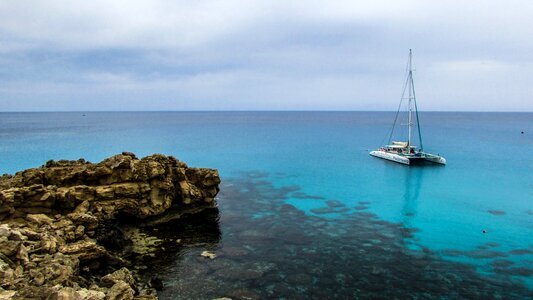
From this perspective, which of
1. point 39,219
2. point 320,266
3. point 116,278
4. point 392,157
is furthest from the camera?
point 392,157

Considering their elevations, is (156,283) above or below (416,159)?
below

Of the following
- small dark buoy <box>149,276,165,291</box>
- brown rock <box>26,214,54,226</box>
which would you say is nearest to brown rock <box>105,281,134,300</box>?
small dark buoy <box>149,276,165,291</box>

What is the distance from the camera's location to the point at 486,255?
106 ft

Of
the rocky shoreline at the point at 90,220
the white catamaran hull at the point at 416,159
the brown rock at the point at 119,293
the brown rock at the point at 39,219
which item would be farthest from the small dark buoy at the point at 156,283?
the white catamaran hull at the point at 416,159

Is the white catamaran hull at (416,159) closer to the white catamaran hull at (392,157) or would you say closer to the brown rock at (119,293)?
the white catamaran hull at (392,157)

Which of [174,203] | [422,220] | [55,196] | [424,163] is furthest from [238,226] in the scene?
[424,163]

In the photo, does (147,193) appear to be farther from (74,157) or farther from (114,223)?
(74,157)

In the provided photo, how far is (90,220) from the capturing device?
31.4m

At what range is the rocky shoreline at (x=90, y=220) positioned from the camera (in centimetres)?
2123

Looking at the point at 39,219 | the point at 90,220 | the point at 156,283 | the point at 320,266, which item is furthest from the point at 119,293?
the point at 320,266

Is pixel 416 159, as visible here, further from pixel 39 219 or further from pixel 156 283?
pixel 39 219

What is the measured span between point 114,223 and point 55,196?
5874 millimetres

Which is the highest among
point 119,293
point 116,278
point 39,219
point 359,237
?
point 39,219

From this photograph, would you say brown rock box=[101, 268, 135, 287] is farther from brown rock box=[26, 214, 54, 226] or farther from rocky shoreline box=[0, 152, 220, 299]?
brown rock box=[26, 214, 54, 226]
